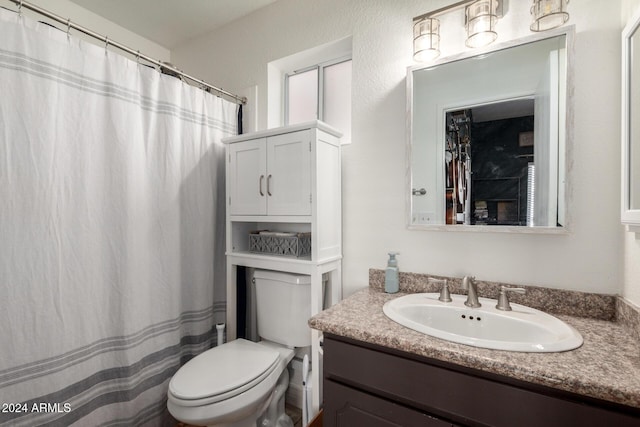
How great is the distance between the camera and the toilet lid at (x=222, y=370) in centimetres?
121

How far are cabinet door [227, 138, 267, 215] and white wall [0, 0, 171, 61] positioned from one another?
4.31 ft

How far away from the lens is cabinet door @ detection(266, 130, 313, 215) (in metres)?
1.46

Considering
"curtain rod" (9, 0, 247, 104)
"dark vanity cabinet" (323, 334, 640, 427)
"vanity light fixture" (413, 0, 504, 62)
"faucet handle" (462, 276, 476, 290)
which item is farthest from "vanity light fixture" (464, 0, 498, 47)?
"curtain rod" (9, 0, 247, 104)

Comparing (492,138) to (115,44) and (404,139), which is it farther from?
(115,44)

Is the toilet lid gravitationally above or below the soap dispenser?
below

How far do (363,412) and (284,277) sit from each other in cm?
78

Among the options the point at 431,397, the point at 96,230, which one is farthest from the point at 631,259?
the point at 96,230

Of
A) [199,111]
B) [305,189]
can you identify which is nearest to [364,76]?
[305,189]

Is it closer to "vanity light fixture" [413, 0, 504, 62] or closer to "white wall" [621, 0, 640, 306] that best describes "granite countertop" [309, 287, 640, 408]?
"white wall" [621, 0, 640, 306]

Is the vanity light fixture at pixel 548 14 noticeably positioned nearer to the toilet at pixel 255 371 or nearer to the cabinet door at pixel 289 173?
the cabinet door at pixel 289 173

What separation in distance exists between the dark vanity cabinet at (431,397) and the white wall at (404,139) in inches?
19.9

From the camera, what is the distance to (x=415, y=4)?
142cm

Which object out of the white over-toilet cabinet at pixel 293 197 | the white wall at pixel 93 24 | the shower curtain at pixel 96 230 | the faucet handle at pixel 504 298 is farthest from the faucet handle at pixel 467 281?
the white wall at pixel 93 24

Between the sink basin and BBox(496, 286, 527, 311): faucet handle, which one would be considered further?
BBox(496, 286, 527, 311): faucet handle
